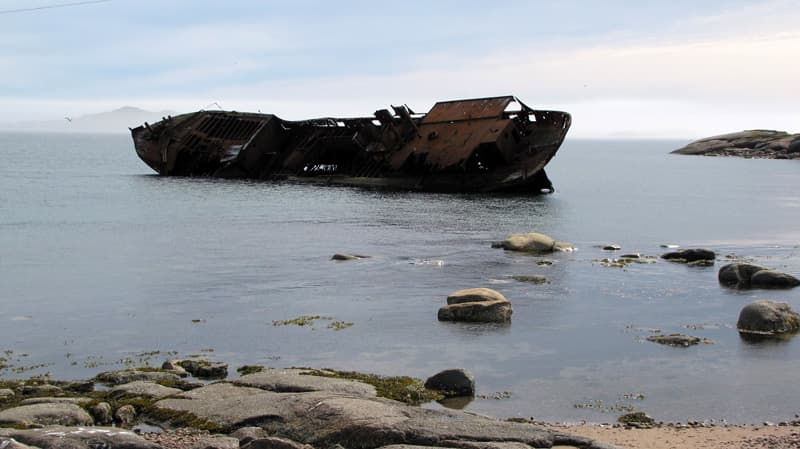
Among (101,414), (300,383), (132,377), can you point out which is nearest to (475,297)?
(300,383)

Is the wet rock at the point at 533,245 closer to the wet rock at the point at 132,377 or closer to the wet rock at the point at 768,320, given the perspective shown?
the wet rock at the point at 768,320

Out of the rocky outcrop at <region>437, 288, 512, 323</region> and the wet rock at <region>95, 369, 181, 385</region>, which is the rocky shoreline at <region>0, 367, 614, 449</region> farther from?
the rocky outcrop at <region>437, 288, 512, 323</region>

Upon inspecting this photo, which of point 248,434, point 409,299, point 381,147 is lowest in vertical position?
point 409,299

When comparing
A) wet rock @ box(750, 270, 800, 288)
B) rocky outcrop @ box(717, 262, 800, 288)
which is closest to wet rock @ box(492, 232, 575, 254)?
rocky outcrop @ box(717, 262, 800, 288)

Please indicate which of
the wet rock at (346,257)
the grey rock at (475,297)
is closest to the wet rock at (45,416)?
the grey rock at (475,297)

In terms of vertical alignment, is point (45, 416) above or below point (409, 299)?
above

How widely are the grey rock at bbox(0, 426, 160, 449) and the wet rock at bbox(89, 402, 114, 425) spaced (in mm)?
1329

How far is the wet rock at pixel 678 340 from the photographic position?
1621 centimetres

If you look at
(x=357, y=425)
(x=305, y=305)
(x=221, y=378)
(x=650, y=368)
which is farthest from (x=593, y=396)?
(x=305, y=305)

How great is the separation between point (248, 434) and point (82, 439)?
1.68 m

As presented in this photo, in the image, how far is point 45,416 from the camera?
10492 mm

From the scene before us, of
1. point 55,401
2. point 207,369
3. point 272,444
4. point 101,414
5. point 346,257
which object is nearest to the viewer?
point 272,444

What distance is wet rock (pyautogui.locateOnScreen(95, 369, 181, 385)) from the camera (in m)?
12.9

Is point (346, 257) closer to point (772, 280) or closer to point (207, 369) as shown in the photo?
point (772, 280)
